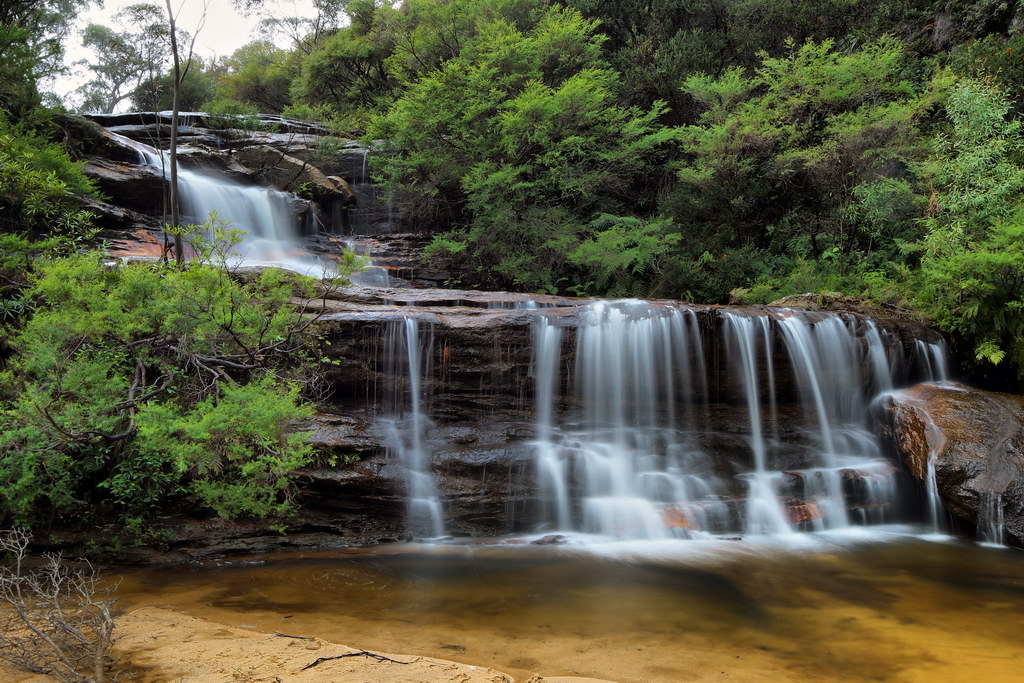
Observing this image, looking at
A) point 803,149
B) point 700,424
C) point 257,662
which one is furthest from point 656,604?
point 803,149

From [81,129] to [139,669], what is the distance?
50.7 ft

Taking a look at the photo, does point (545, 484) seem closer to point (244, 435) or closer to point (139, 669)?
point (244, 435)

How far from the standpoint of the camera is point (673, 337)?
9930 mm

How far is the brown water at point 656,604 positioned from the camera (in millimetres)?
4582

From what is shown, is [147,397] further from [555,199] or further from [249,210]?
[555,199]

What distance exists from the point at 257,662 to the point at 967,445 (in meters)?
9.00

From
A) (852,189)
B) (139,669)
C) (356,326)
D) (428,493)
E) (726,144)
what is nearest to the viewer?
(139,669)

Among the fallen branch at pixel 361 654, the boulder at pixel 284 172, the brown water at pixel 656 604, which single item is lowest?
the brown water at pixel 656 604

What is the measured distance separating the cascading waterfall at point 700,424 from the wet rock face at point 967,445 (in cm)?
61

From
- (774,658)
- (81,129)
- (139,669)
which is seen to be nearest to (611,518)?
(774,658)

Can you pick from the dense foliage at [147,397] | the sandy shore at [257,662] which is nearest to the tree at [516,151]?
the dense foliage at [147,397]

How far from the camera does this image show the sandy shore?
3.56 m

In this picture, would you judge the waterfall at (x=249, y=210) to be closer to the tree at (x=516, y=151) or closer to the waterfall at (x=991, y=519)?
the tree at (x=516, y=151)

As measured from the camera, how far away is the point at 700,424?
32.1ft
